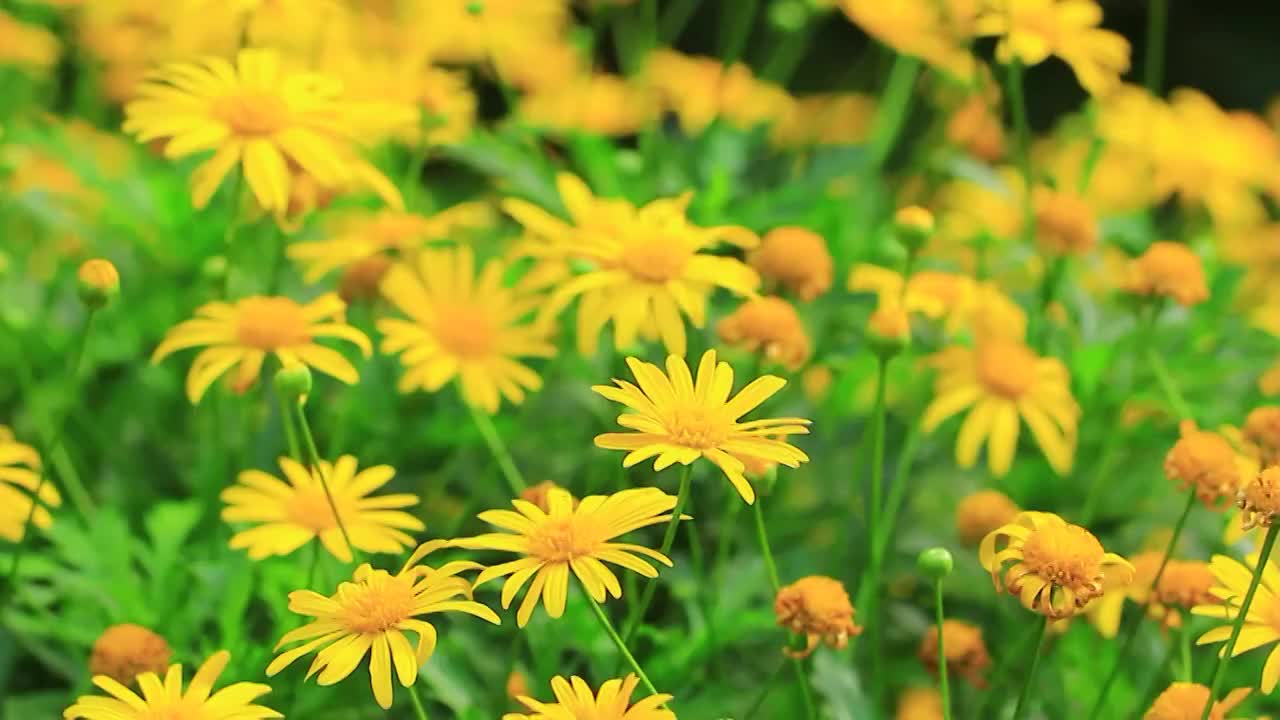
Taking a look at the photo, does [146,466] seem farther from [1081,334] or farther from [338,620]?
[1081,334]

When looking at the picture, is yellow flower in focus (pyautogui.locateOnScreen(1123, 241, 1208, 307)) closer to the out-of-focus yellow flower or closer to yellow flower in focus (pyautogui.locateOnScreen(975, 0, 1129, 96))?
yellow flower in focus (pyautogui.locateOnScreen(975, 0, 1129, 96))

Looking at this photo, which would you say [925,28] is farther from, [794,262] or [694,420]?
[694,420]

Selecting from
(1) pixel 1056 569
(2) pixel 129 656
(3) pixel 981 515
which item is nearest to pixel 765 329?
(3) pixel 981 515

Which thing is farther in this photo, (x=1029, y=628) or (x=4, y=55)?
(x=4, y=55)

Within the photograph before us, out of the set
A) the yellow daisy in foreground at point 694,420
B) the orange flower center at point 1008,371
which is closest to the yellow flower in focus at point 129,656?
the yellow daisy in foreground at point 694,420

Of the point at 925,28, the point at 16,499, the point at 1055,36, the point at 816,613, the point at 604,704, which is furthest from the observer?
the point at 925,28

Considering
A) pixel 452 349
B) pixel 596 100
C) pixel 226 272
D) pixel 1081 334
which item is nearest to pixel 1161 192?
pixel 1081 334
